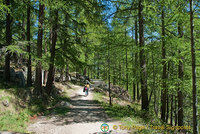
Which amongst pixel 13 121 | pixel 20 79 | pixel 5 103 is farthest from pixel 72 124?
pixel 20 79

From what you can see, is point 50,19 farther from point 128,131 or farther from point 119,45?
point 128,131

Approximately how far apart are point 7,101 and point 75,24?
741cm

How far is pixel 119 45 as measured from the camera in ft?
28.6

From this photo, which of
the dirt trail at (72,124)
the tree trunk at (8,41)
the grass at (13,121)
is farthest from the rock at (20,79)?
the dirt trail at (72,124)

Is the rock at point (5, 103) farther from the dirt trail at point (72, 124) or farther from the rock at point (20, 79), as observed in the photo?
the rock at point (20, 79)

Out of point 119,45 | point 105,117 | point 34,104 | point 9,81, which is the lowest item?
point 105,117

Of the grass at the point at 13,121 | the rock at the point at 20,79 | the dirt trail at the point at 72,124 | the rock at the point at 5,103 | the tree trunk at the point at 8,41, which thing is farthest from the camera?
the rock at the point at 20,79

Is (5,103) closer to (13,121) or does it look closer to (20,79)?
(13,121)

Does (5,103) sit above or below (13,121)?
above

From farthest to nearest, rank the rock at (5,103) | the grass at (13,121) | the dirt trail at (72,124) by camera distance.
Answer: the rock at (5,103) < the dirt trail at (72,124) < the grass at (13,121)

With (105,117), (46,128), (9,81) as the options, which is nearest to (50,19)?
(9,81)

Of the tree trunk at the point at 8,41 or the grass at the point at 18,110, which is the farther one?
the tree trunk at the point at 8,41

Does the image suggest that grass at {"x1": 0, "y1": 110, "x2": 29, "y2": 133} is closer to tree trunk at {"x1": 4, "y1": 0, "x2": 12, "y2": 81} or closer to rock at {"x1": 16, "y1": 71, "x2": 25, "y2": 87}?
rock at {"x1": 16, "y1": 71, "x2": 25, "y2": 87}

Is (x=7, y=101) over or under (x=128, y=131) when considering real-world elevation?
over
